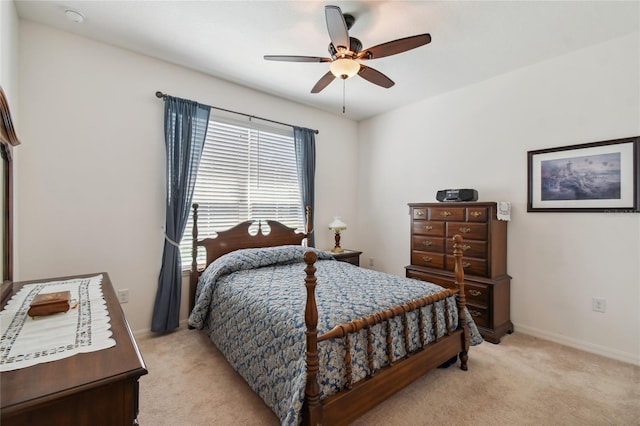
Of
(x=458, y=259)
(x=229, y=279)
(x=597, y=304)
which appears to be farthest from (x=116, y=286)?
(x=597, y=304)

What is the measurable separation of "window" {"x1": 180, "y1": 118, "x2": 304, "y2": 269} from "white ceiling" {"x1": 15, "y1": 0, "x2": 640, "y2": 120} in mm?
579

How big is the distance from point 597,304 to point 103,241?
4484 millimetres

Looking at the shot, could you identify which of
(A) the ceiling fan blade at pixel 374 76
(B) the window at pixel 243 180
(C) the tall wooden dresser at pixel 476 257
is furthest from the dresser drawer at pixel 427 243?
(A) the ceiling fan blade at pixel 374 76

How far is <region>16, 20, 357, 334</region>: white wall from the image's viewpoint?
92.7 inches

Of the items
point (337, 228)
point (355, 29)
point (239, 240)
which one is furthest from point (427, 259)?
point (355, 29)

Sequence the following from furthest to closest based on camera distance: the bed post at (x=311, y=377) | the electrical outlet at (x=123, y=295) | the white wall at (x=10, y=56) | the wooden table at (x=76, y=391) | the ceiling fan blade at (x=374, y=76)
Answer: the electrical outlet at (x=123, y=295) → the ceiling fan blade at (x=374, y=76) → the white wall at (x=10, y=56) → the bed post at (x=311, y=377) → the wooden table at (x=76, y=391)

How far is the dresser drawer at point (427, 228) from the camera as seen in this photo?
128 inches

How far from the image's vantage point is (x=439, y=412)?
179 cm

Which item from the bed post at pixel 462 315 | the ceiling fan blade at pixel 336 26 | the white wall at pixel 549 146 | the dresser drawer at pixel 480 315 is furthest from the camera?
the dresser drawer at pixel 480 315

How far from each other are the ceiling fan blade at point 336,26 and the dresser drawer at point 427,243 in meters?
2.25

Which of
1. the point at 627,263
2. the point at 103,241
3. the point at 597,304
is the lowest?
the point at 597,304

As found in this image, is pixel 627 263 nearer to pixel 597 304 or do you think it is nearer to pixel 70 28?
pixel 597 304

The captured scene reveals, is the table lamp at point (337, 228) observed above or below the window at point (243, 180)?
below

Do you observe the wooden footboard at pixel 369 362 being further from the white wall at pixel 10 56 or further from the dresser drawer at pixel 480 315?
the white wall at pixel 10 56
